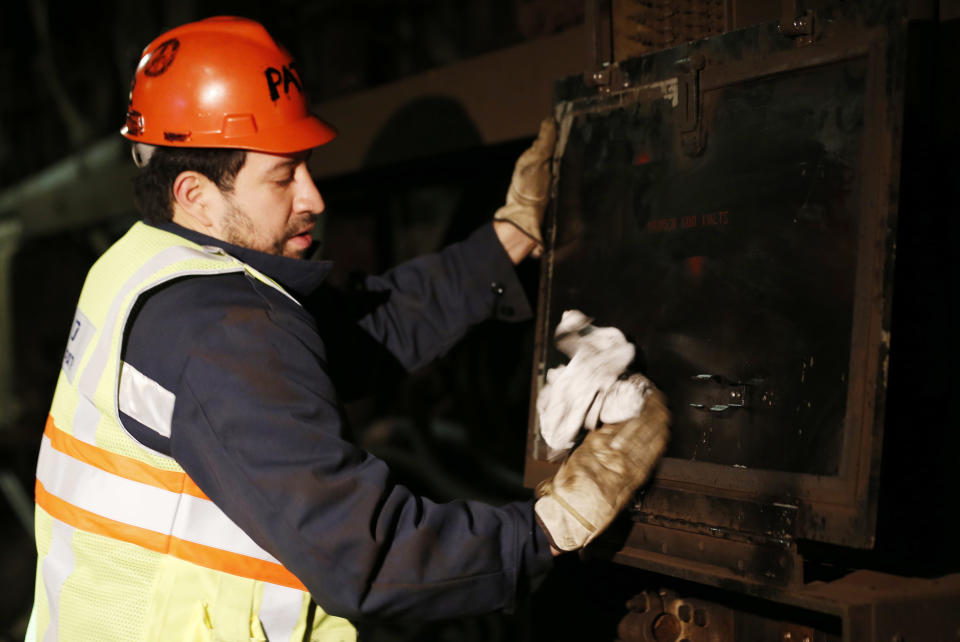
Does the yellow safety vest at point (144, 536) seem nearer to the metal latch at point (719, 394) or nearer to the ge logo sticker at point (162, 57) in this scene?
the ge logo sticker at point (162, 57)

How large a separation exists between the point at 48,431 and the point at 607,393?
1.08 m

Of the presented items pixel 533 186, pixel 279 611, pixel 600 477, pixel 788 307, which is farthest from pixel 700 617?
pixel 533 186

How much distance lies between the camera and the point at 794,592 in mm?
1373

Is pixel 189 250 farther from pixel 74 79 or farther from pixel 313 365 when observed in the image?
pixel 74 79

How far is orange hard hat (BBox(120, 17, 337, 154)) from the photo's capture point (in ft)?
5.80

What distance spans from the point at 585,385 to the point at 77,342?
959mm

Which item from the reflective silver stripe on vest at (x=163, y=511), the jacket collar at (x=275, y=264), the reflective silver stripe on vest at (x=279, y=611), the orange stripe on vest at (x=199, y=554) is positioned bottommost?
the reflective silver stripe on vest at (x=279, y=611)

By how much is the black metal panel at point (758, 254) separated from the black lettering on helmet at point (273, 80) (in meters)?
0.67

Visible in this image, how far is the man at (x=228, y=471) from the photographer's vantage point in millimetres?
1361

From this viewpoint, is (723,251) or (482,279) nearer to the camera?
(723,251)

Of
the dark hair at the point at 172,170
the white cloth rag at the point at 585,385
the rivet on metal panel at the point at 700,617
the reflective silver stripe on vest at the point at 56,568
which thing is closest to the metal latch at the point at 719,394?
the white cloth rag at the point at 585,385

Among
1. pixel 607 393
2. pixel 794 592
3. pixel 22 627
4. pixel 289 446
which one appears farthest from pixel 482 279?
pixel 22 627

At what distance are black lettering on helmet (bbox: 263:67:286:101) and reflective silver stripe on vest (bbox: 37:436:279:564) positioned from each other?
817 millimetres

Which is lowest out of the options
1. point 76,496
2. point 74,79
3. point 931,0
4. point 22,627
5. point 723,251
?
point 22,627
